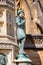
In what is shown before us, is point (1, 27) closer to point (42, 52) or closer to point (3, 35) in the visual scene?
point (3, 35)

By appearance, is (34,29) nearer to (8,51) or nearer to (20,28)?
(20,28)

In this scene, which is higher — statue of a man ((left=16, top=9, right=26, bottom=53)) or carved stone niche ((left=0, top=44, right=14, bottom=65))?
statue of a man ((left=16, top=9, right=26, bottom=53))

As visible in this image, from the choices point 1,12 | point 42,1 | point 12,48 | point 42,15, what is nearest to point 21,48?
point 12,48

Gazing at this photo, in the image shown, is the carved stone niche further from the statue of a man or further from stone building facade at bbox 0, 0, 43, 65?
the statue of a man

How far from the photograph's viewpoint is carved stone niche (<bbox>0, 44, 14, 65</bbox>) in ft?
27.9

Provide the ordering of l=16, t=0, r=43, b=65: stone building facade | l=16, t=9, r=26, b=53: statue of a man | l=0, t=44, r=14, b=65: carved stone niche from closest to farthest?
l=0, t=44, r=14, b=65: carved stone niche, l=16, t=9, r=26, b=53: statue of a man, l=16, t=0, r=43, b=65: stone building facade

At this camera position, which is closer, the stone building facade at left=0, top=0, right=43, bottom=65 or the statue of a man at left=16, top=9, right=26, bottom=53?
the stone building facade at left=0, top=0, right=43, bottom=65

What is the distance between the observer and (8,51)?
854 centimetres

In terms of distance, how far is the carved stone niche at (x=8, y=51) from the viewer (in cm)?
849

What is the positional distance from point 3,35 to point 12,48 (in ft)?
1.11

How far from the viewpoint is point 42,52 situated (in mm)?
9797

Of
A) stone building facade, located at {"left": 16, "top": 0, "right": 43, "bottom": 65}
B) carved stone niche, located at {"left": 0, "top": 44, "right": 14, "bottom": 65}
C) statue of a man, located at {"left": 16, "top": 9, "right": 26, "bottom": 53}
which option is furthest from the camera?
stone building facade, located at {"left": 16, "top": 0, "right": 43, "bottom": 65}

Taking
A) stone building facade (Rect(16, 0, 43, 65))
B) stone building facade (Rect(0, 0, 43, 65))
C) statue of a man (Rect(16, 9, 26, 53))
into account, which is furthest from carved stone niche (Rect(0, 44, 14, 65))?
stone building facade (Rect(16, 0, 43, 65))

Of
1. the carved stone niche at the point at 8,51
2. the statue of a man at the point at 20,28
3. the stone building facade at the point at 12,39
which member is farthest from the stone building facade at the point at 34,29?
the carved stone niche at the point at 8,51
